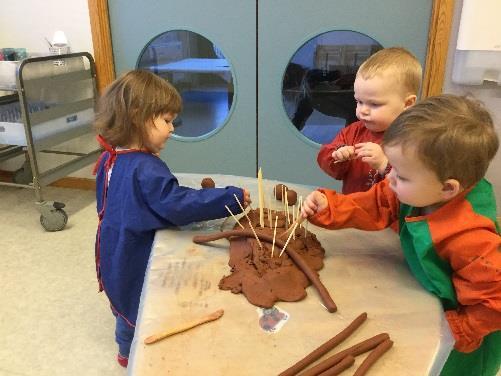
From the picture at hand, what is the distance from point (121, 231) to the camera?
1209 millimetres

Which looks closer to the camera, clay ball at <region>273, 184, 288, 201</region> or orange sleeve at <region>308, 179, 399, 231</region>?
orange sleeve at <region>308, 179, 399, 231</region>

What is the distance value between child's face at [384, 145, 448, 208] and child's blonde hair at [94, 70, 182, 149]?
645 mm

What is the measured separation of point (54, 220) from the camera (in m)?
2.42

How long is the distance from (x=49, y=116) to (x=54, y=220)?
541 millimetres

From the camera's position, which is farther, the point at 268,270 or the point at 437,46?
the point at 437,46

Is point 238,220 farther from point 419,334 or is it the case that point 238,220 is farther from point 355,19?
point 355,19

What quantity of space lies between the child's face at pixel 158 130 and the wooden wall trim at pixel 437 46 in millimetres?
1523

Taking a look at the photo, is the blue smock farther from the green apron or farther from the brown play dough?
the green apron

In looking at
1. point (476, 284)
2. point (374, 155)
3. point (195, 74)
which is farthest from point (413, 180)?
point (195, 74)

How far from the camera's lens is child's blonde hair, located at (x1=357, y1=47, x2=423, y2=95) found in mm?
1247

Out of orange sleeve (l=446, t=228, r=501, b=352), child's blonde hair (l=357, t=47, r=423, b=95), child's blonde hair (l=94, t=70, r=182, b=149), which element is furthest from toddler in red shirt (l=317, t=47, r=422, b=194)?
child's blonde hair (l=94, t=70, r=182, b=149)

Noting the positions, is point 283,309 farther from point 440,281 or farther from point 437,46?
point 437,46

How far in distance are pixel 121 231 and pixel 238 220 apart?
310mm

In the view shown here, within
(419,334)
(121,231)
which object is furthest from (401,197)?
(121,231)
